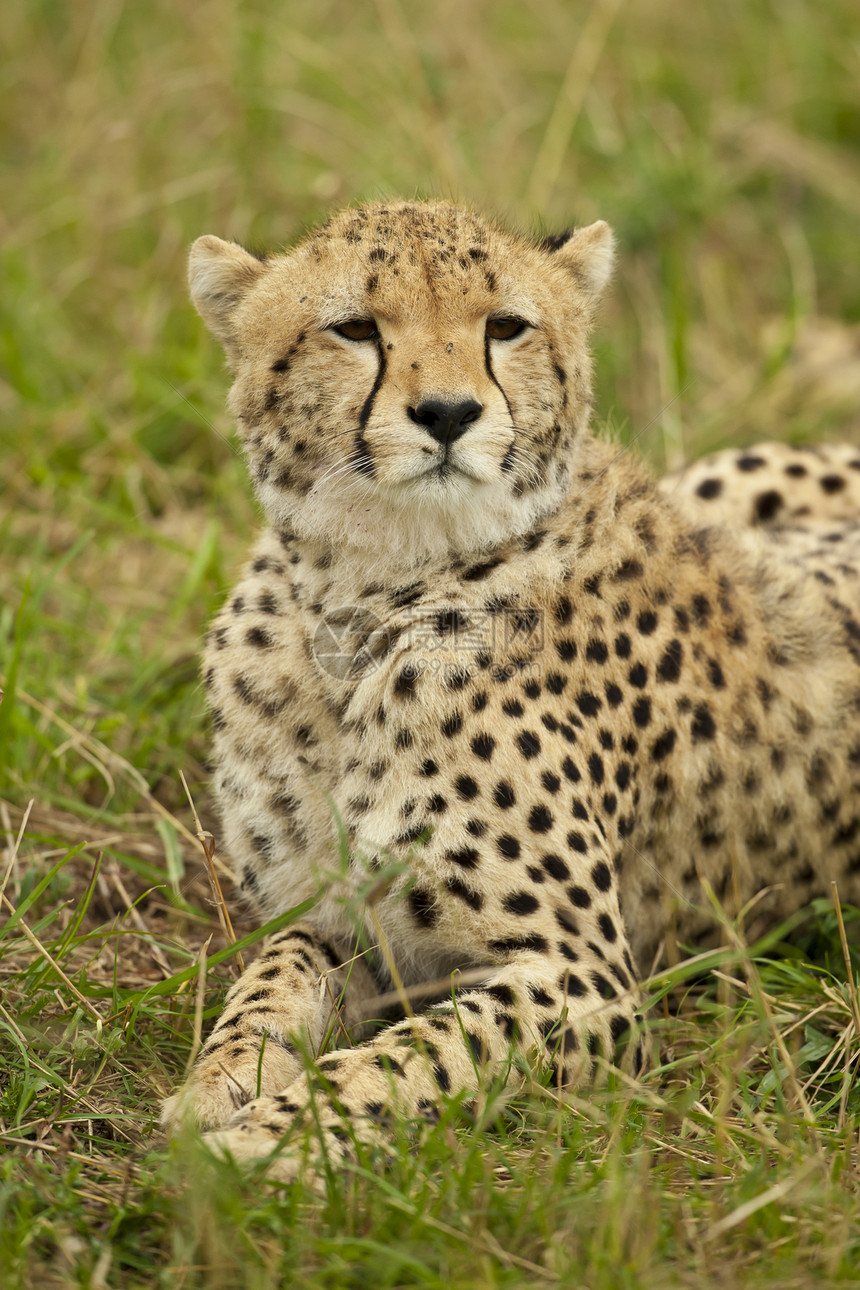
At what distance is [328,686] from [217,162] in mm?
3941

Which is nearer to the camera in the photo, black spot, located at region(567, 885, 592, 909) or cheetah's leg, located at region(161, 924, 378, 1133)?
cheetah's leg, located at region(161, 924, 378, 1133)

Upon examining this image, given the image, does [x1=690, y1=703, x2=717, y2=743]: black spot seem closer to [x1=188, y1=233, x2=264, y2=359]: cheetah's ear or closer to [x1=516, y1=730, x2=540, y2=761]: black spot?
[x1=516, y1=730, x2=540, y2=761]: black spot

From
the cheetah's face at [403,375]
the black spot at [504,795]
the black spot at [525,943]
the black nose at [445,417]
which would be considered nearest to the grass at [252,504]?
the black spot at [525,943]

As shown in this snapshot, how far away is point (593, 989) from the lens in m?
2.88

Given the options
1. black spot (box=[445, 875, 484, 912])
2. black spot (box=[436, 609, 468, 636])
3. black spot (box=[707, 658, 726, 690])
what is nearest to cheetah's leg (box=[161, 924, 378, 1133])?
black spot (box=[445, 875, 484, 912])

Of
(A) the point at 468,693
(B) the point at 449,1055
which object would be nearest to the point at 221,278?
(A) the point at 468,693

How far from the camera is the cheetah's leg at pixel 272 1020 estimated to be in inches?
106

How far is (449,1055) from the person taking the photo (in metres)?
2.70

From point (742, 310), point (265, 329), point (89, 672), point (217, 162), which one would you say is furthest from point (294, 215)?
point (265, 329)

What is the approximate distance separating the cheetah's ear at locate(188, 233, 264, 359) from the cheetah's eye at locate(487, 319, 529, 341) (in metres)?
0.58

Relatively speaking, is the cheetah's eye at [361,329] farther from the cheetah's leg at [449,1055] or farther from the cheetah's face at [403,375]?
the cheetah's leg at [449,1055]

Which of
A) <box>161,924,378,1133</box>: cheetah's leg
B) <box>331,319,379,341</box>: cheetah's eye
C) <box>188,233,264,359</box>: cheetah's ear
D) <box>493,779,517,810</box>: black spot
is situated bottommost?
<box>161,924,378,1133</box>: cheetah's leg

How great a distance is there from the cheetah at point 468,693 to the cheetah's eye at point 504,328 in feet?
0.04

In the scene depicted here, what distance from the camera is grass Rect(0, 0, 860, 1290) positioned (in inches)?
89.2
